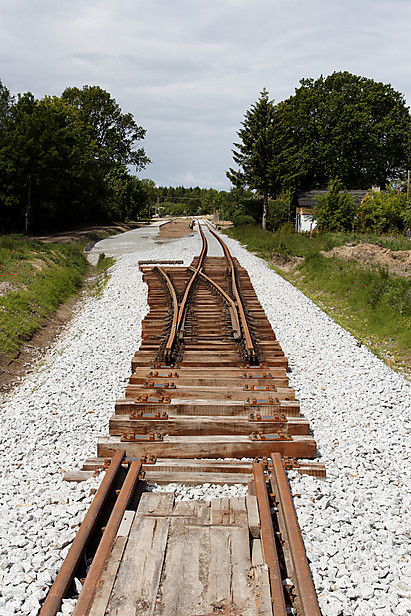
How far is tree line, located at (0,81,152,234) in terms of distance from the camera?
94.4 feet

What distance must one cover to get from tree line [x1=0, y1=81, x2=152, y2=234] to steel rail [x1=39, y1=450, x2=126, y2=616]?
1099 inches

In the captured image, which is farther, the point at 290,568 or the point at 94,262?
the point at 94,262

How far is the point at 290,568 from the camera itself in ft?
11.1

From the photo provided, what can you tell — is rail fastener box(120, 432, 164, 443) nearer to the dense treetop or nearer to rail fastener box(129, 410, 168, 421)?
rail fastener box(129, 410, 168, 421)

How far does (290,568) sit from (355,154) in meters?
55.7

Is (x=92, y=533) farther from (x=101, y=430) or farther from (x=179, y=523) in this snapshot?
(x=101, y=430)

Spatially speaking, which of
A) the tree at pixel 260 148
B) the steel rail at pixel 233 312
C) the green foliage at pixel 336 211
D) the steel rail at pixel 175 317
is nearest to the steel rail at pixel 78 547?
the steel rail at pixel 175 317

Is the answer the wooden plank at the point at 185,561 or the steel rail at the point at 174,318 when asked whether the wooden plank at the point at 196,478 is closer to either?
the wooden plank at the point at 185,561

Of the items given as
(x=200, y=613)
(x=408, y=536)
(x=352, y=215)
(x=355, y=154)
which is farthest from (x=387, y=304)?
(x=355, y=154)

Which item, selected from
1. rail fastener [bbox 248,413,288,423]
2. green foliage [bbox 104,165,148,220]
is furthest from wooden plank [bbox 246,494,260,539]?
green foliage [bbox 104,165,148,220]

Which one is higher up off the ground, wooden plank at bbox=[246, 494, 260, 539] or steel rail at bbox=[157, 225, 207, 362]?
steel rail at bbox=[157, 225, 207, 362]

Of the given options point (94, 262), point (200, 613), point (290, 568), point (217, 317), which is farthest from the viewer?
point (94, 262)

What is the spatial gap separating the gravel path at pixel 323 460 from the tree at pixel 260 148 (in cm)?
3170

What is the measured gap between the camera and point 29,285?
41.6 feet
